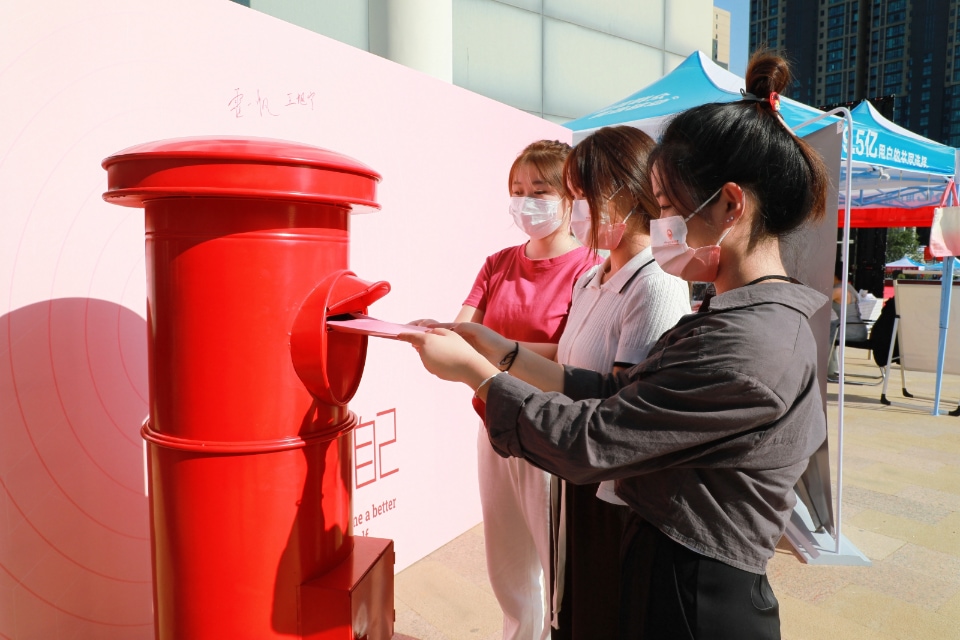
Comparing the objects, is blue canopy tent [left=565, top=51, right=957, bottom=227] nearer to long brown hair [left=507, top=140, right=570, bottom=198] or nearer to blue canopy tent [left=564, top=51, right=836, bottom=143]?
blue canopy tent [left=564, top=51, right=836, bottom=143]

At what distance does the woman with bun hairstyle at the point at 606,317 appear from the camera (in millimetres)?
1475

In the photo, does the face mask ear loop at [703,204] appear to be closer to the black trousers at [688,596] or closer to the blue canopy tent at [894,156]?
the black trousers at [688,596]

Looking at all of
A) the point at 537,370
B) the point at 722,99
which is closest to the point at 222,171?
the point at 537,370

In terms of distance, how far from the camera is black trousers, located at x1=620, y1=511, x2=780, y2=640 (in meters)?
1.08

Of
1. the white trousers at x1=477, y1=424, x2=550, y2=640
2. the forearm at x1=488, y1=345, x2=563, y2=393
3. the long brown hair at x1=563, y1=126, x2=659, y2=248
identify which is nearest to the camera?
the forearm at x1=488, y1=345, x2=563, y2=393

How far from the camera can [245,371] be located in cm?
110

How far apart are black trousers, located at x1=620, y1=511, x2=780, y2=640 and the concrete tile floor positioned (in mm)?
1428

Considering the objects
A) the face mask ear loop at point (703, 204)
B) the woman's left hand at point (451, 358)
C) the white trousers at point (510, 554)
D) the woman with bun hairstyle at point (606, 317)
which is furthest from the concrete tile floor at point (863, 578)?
the face mask ear loop at point (703, 204)

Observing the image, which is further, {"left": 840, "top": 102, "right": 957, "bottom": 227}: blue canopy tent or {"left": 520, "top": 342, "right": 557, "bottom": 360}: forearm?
{"left": 840, "top": 102, "right": 957, "bottom": 227}: blue canopy tent

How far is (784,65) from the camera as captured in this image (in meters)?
1.27

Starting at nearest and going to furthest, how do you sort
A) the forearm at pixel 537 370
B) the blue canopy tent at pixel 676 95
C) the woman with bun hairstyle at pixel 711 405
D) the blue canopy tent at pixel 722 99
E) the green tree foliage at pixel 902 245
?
the woman with bun hairstyle at pixel 711 405
the forearm at pixel 537 370
the blue canopy tent at pixel 722 99
the blue canopy tent at pixel 676 95
the green tree foliage at pixel 902 245

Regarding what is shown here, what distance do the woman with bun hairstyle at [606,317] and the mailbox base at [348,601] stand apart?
50 centimetres

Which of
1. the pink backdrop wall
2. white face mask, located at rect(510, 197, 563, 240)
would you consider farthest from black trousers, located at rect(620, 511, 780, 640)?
the pink backdrop wall

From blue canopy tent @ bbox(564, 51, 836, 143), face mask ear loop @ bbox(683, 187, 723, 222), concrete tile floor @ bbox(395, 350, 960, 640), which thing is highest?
blue canopy tent @ bbox(564, 51, 836, 143)
